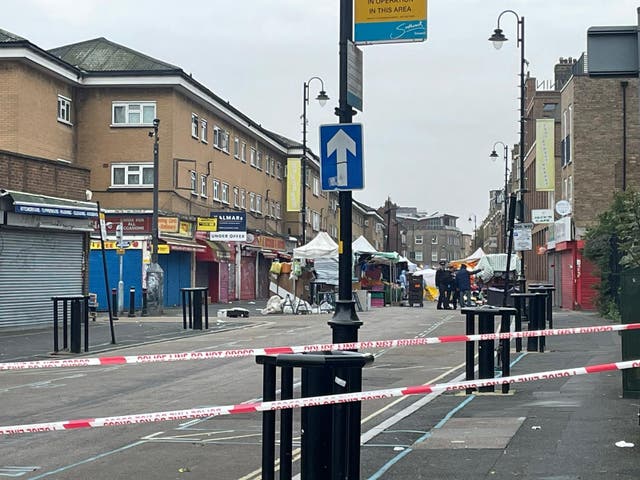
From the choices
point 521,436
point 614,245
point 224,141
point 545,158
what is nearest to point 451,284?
point 545,158

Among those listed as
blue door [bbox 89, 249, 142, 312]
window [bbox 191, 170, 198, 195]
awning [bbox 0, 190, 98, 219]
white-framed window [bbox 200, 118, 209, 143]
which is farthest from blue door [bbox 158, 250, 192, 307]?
awning [bbox 0, 190, 98, 219]

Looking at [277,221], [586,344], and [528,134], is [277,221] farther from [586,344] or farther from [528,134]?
[586,344]

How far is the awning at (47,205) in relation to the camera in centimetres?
2488

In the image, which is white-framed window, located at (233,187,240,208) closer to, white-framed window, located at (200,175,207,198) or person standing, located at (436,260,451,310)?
white-framed window, located at (200,175,207,198)

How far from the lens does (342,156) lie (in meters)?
8.30

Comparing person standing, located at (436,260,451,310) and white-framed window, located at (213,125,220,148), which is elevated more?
white-framed window, located at (213,125,220,148)

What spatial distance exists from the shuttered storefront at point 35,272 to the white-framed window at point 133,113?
15196mm

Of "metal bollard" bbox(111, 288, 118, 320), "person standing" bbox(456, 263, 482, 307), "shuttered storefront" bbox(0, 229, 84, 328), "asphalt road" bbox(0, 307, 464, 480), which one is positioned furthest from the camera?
"person standing" bbox(456, 263, 482, 307)

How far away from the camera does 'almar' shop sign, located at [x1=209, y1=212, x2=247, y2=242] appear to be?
42844 millimetres

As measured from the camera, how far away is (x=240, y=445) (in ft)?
28.9

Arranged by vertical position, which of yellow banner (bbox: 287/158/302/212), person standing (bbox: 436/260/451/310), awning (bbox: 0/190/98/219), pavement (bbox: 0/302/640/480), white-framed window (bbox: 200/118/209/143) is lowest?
pavement (bbox: 0/302/640/480)

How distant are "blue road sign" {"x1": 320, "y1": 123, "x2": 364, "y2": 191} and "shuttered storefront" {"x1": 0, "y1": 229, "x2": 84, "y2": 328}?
18869 mm

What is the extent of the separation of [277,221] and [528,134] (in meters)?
18.4

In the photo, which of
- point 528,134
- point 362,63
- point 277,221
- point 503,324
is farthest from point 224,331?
point 528,134
